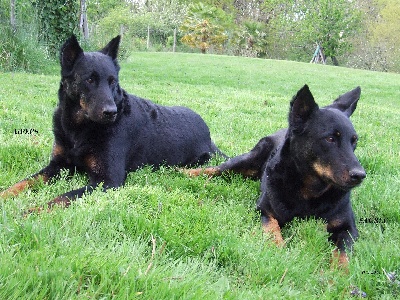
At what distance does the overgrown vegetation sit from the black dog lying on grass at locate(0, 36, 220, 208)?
32.6 metres

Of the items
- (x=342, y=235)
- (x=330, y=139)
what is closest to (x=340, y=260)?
(x=342, y=235)

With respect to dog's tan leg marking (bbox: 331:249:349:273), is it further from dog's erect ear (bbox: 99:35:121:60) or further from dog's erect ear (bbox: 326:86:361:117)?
dog's erect ear (bbox: 99:35:121:60)

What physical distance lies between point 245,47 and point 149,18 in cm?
1059

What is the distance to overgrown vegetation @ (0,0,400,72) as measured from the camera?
4293 centimetres

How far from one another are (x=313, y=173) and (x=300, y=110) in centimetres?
56

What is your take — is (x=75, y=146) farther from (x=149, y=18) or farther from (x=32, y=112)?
(x=149, y=18)

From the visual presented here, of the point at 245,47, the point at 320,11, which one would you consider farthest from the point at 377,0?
the point at 245,47

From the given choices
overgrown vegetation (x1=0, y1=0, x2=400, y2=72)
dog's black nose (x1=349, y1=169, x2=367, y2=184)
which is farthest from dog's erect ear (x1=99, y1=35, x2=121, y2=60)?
overgrown vegetation (x1=0, y1=0, x2=400, y2=72)

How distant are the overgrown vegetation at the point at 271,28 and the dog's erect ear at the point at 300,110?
3377cm

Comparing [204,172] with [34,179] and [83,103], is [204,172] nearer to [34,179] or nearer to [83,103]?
[83,103]

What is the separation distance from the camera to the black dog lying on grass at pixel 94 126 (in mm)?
4020

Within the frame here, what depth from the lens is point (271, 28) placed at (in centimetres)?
5103

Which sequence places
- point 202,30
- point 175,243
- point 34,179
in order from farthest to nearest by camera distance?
point 202,30 → point 34,179 → point 175,243

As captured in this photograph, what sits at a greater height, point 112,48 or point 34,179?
point 112,48
